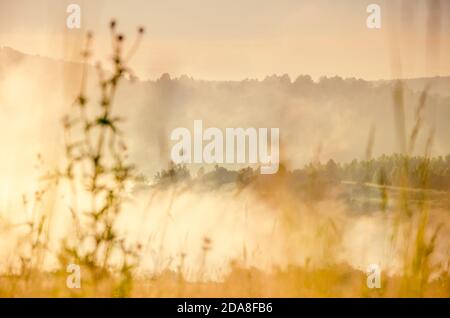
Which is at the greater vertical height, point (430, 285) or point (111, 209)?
point (111, 209)

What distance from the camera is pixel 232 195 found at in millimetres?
3865

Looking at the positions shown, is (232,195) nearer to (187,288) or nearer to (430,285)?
(187,288)

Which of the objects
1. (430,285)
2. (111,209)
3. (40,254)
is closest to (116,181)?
(111,209)

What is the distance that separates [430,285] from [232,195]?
1067mm

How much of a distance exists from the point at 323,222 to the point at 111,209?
1.03 m

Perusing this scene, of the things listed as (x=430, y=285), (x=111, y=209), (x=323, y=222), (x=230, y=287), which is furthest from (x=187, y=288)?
(x=430, y=285)

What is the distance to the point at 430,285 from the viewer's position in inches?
140

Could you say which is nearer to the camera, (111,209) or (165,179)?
(111,209)

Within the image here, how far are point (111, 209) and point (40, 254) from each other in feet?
1.39
